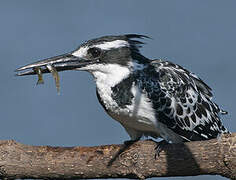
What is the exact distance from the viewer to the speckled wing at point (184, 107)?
13.9 feet

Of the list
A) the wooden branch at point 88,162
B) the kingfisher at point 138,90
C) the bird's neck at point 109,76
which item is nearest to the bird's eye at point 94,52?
the kingfisher at point 138,90

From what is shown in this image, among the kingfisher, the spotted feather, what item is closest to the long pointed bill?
the kingfisher

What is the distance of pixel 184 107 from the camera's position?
14.4 ft

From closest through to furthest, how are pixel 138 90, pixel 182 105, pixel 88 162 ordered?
1. pixel 88 162
2. pixel 138 90
3. pixel 182 105

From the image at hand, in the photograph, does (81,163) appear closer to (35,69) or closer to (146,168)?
(146,168)

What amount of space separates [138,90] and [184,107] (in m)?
0.52

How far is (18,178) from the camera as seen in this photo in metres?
3.62

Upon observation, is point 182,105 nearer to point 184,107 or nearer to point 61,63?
point 184,107

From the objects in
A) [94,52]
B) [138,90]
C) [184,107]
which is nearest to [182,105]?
[184,107]

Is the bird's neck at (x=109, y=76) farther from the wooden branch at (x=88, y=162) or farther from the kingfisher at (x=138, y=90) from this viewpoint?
the wooden branch at (x=88, y=162)

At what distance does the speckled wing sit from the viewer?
4238 millimetres

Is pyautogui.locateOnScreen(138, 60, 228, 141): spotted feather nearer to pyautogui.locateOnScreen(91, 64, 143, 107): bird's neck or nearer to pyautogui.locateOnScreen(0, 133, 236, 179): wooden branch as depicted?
pyautogui.locateOnScreen(91, 64, 143, 107): bird's neck

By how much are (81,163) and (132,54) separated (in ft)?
4.00

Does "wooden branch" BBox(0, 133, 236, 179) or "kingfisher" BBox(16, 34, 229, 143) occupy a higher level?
"kingfisher" BBox(16, 34, 229, 143)
